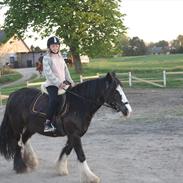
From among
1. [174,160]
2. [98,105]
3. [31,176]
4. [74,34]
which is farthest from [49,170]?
[74,34]

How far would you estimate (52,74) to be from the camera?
8.34 meters

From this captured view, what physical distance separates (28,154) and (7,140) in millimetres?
510

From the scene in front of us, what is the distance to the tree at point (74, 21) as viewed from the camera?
4028 centimetres

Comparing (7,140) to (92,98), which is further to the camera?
(7,140)

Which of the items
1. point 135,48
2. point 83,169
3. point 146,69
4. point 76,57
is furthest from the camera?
point 135,48

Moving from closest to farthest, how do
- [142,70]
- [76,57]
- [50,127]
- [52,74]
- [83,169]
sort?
[83,169] → [52,74] → [50,127] → [76,57] → [142,70]

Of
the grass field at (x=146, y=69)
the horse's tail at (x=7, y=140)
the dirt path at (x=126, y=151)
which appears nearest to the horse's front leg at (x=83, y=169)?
the dirt path at (x=126, y=151)

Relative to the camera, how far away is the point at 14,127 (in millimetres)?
9461

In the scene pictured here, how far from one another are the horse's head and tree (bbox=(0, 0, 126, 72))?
105ft

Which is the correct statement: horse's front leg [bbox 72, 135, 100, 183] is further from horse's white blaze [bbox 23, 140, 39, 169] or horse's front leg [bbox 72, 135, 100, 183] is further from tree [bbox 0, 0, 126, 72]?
tree [bbox 0, 0, 126, 72]

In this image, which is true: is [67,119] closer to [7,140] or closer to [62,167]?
[62,167]

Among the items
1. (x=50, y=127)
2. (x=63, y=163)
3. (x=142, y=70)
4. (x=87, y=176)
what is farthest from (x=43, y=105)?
(x=142, y=70)

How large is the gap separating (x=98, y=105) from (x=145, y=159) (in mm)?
1793

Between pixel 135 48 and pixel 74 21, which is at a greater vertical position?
pixel 74 21
